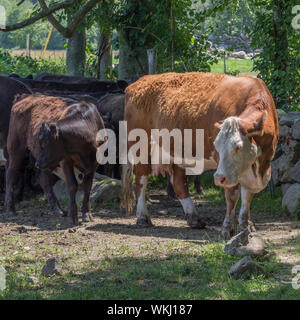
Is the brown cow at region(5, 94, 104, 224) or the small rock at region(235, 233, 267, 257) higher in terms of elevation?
the brown cow at region(5, 94, 104, 224)

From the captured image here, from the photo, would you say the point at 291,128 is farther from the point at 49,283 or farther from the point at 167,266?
the point at 49,283

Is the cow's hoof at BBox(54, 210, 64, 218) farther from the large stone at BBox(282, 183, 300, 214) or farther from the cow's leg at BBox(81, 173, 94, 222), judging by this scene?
the large stone at BBox(282, 183, 300, 214)

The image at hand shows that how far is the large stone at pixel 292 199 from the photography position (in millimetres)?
9594

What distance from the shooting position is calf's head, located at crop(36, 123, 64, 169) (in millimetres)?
9680

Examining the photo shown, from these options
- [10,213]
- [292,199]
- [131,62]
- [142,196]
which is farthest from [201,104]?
[131,62]

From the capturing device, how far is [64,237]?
340 inches

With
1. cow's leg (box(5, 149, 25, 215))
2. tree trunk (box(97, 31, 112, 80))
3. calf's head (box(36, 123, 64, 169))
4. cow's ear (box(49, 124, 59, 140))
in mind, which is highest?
tree trunk (box(97, 31, 112, 80))

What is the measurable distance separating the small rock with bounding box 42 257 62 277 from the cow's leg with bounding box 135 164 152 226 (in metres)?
2.91

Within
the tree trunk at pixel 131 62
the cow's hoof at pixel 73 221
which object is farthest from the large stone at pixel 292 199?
Result: the tree trunk at pixel 131 62

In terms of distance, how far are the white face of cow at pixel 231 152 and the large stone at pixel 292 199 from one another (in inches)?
84.6

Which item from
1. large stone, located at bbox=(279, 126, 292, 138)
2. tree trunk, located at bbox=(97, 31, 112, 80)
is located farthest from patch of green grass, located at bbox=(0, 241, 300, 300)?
tree trunk, located at bbox=(97, 31, 112, 80)
